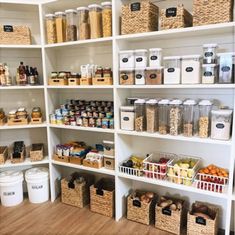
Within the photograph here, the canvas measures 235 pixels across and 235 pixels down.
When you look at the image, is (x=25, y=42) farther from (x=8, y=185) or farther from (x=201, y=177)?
(x=201, y=177)

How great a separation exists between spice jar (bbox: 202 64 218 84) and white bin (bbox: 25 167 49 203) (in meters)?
1.94

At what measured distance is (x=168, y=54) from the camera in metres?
2.21

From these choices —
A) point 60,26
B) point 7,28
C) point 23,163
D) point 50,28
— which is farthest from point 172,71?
point 23,163

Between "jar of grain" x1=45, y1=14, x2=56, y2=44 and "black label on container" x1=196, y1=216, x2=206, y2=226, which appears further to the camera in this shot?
"jar of grain" x1=45, y1=14, x2=56, y2=44

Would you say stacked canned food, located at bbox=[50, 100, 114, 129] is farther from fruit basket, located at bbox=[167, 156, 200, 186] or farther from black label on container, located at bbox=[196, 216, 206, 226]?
black label on container, located at bbox=[196, 216, 206, 226]

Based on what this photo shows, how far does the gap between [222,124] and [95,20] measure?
1.40 m

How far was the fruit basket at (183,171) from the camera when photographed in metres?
2.00

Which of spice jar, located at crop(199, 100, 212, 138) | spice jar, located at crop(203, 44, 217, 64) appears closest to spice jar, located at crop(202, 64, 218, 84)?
spice jar, located at crop(203, 44, 217, 64)

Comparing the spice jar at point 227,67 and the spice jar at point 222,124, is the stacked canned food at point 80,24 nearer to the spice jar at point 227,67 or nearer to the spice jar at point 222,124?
the spice jar at point 227,67

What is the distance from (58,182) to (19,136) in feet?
2.36

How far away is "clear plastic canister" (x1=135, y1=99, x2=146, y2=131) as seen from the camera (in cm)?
211

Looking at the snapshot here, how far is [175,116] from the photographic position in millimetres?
1941

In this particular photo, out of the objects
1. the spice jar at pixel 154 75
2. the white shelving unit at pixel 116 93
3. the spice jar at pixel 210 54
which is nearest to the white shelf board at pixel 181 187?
the white shelving unit at pixel 116 93

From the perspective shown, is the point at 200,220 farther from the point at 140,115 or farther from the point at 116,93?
the point at 116,93
